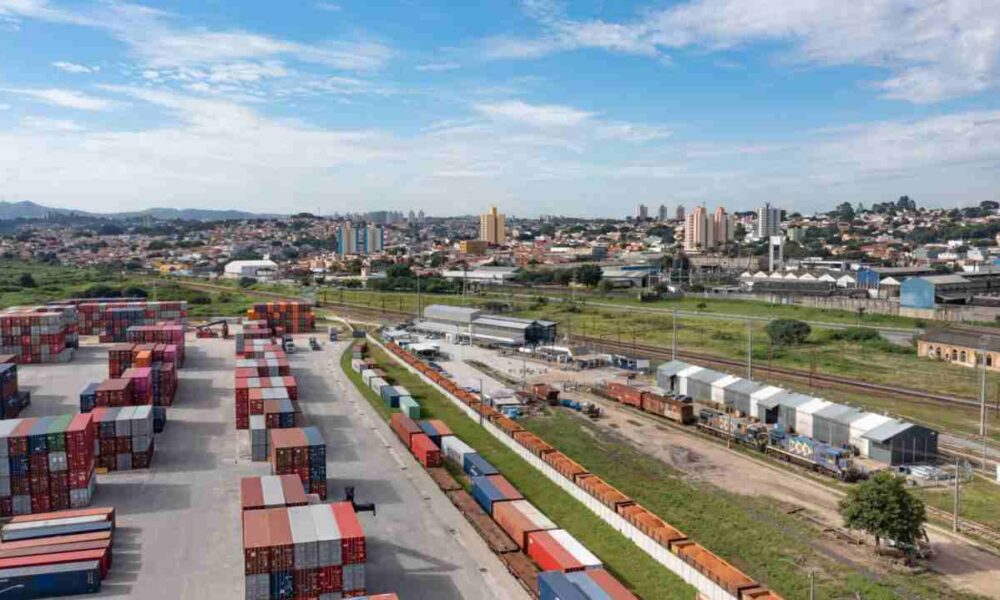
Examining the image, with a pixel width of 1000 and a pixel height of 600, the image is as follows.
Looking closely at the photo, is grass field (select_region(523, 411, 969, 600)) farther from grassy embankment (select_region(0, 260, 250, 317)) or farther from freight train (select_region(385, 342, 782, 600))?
grassy embankment (select_region(0, 260, 250, 317))

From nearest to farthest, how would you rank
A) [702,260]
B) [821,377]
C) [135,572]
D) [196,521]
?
[135,572], [196,521], [821,377], [702,260]

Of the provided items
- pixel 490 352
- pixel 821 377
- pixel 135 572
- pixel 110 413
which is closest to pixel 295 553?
pixel 135 572

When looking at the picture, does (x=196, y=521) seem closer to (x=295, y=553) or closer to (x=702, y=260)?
(x=295, y=553)

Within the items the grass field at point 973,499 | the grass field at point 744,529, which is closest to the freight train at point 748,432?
the grass field at point 973,499

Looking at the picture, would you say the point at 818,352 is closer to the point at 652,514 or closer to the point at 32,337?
the point at 652,514

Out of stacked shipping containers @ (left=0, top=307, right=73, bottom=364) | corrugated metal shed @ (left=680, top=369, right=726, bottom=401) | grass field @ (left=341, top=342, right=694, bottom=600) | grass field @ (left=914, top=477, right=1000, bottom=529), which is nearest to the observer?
grass field @ (left=341, top=342, right=694, bottom=600)

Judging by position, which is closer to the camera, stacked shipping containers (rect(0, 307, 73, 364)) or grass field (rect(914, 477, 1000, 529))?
grass field (rect(914, 477, 1000, 529))

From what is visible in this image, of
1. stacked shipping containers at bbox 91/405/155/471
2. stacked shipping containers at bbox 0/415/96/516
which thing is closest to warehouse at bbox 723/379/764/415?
stacked shipping containers at bbox 91/405/155/471
